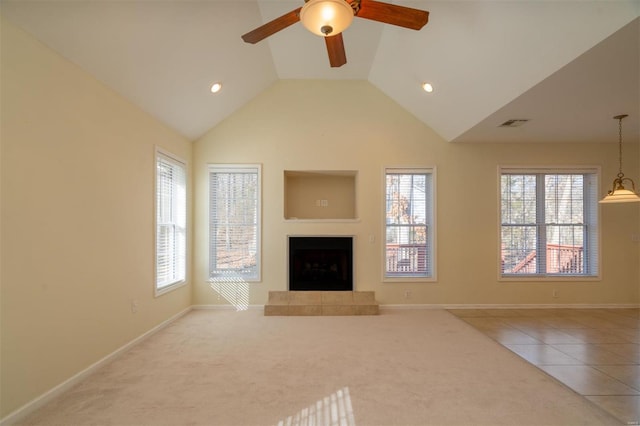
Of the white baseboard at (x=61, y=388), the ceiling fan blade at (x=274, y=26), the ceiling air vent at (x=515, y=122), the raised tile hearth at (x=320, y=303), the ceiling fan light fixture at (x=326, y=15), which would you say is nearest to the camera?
the ceiling fan light fixture at (x=326, y=15)

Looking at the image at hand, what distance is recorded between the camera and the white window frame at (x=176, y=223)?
3.77 m

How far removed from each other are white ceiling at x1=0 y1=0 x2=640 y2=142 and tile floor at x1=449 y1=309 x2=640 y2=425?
258 cm

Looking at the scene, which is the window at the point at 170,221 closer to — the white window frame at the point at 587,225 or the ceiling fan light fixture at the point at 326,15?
the ceiling fan light fixture at the point at 326,15

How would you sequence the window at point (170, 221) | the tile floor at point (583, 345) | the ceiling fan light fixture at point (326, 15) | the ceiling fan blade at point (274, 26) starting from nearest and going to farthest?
the ceiling fan light fixture at point (326, 15) → the ceiling fan blade at point (274, 26) → the tile floor at point (583, 345) → the window at point (170, 221)

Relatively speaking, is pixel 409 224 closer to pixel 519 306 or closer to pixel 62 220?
pixel 519 306

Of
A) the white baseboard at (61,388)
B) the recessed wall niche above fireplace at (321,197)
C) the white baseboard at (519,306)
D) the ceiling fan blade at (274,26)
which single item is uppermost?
the ceiling fan blade at (274,26)

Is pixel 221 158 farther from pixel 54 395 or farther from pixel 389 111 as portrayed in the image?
pixel 54 395

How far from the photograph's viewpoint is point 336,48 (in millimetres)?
2217

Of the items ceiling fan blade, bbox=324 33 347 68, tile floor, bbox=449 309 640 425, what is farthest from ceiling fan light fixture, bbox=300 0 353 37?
tile floor, bbox=449 309 640 425

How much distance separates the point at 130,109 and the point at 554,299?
6409 mm

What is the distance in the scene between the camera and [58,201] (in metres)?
2.37

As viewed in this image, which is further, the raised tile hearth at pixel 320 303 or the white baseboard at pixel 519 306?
the white baseboard at pixel 519 306

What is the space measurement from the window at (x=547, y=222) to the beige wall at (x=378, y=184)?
181mm

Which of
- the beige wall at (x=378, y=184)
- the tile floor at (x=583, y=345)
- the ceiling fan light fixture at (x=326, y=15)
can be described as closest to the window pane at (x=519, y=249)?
the beige wall at (x=378, y=184)
